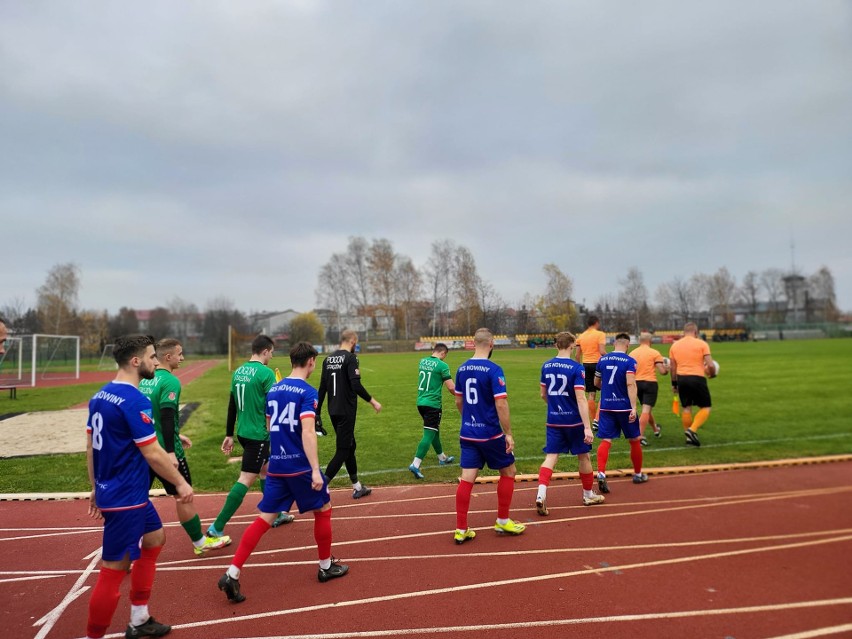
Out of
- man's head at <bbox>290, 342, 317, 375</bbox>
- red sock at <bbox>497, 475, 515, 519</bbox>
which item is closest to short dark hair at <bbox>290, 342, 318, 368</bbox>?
man's head at <bbox>290, 342, 317, 375</bbox>

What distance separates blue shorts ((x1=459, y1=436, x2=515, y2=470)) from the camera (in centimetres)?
530

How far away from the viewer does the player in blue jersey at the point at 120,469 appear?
3314 millimetres

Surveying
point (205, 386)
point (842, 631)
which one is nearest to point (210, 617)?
point (842, 631)

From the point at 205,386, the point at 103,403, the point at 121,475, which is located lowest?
the point at 205,386

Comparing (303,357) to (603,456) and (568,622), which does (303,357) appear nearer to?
(568,622)

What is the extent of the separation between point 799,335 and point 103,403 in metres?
54.2

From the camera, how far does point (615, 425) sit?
7102mm

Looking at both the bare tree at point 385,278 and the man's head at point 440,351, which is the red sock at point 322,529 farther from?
the bare tree at point 385,278

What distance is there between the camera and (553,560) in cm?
469

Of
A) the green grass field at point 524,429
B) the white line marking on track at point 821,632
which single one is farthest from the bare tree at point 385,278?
the white line marking on track at point 821,632

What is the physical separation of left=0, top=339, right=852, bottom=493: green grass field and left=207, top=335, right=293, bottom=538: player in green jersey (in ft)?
8.41

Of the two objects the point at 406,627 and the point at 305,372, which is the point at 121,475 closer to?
the point at 305,372

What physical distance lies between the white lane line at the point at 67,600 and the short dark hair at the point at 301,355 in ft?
8.62

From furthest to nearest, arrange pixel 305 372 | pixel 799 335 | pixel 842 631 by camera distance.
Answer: pixel 799 335
pixel 305 372
pixel 842 631
